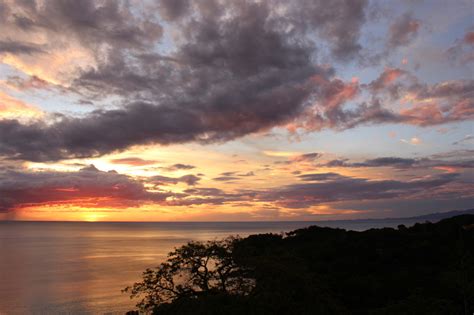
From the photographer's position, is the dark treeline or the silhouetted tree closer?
the dark treeline

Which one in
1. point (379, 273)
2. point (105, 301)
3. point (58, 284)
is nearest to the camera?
point (379, 273)

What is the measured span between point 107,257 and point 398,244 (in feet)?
398

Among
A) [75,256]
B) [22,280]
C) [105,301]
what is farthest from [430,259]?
[75,256]

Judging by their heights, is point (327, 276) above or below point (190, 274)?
below

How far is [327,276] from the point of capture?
201ft

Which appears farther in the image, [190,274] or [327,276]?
[327,276]

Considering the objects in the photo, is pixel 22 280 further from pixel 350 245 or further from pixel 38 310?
pixel 350 245

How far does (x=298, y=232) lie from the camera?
120 metres

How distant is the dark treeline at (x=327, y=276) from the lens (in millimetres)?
28391

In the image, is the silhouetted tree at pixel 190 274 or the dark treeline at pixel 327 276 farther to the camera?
the silhouetted tree at pixel 190 274

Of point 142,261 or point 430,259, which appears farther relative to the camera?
point 142,261

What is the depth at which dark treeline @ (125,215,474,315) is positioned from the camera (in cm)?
2839

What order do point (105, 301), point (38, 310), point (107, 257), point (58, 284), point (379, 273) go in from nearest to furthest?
1. point (379, 273)
2. point (38, 310)
3. point (105, 301)
4. point (58, 284)
5. point (107, 257)

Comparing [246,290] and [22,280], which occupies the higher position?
[246,290]
